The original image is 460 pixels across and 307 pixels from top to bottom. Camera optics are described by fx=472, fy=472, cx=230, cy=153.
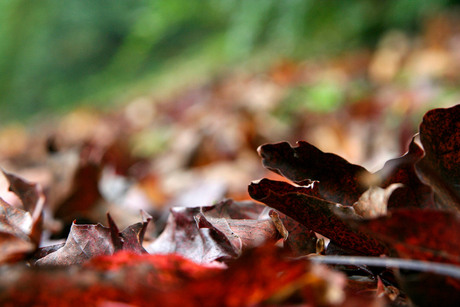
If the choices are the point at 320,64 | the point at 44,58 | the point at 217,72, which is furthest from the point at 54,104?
the point at 320,64

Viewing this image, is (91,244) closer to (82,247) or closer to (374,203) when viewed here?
(82,247)

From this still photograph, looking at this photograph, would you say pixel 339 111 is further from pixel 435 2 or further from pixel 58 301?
pixel 58 301

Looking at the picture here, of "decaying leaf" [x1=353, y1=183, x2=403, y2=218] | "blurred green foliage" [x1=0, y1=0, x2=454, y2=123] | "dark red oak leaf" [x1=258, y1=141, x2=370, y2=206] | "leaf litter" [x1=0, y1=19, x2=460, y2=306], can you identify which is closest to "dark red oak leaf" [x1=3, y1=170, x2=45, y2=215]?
"leaf litter" [x1=0, y1=19, x2=460, y2=306]

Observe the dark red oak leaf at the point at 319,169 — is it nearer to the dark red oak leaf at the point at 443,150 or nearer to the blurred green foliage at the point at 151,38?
the dark red oak leaf at the point at 443,150

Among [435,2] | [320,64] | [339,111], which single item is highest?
[435,2]

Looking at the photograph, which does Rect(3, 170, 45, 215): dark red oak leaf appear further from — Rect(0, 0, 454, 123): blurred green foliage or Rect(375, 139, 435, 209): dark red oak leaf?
Rect(0, 0, 454, 123): blurred green foliage
